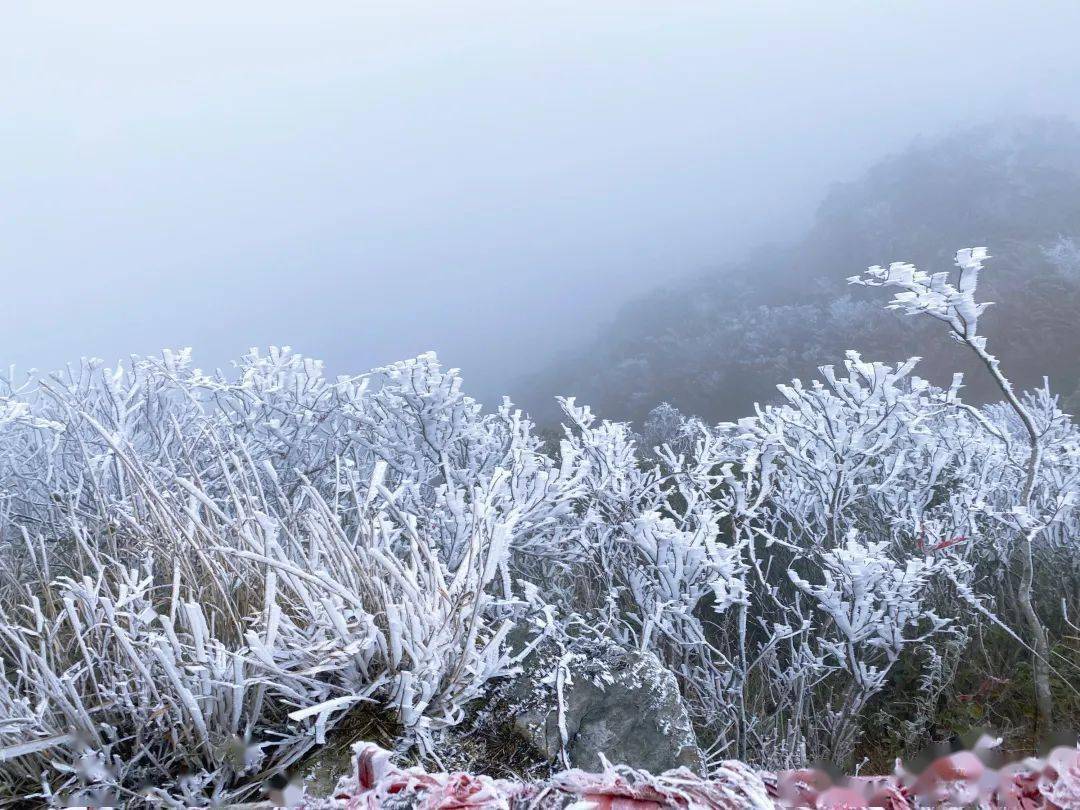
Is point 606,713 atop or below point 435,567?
below

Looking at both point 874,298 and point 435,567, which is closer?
point 435,567

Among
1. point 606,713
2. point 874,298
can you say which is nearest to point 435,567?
point 606,713

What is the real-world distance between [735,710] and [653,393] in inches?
1244

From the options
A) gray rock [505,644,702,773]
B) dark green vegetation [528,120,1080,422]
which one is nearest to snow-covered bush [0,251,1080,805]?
gray rock [505,644,702,773]

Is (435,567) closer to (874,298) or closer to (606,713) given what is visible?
(606,713)

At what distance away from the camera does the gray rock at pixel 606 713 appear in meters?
1.76

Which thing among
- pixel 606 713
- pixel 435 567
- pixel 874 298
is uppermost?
pixel 435 567

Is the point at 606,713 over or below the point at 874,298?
over

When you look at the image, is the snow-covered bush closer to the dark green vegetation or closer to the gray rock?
the gray rock

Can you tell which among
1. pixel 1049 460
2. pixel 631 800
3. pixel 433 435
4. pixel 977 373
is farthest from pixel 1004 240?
pixel 631 800

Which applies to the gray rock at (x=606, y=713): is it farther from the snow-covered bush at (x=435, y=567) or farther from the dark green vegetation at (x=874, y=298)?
the dark green vegetation at (x=874, y=298)

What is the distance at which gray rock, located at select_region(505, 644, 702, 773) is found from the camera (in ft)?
5.76

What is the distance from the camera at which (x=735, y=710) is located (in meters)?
2.99

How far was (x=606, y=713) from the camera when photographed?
6.01ft
